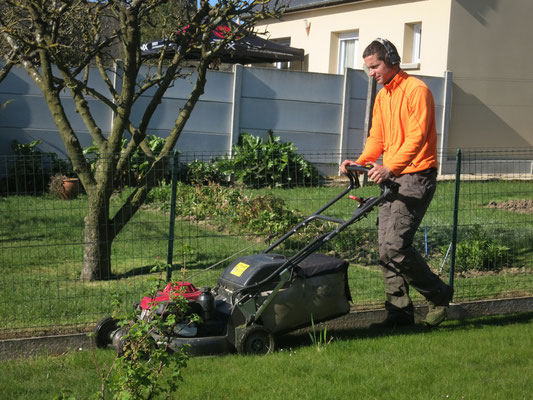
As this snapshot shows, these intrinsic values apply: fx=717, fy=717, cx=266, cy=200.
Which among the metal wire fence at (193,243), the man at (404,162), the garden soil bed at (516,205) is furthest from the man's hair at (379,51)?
the garden soil bed at (516,205)

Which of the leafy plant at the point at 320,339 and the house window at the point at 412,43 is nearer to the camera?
the leafy plant at the point at 320,339

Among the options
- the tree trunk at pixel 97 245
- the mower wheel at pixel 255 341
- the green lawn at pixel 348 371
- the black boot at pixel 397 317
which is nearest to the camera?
the green lawn at pixel 348 371

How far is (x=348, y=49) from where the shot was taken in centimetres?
2016

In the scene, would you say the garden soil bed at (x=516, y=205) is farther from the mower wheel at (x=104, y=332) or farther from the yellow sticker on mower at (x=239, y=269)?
the mower wheel at (x=104, y=332)

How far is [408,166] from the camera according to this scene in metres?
5.62

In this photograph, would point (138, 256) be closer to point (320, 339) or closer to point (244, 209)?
point (244, 209)

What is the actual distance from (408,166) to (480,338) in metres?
1.51

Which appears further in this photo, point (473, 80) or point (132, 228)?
point (473, 80)

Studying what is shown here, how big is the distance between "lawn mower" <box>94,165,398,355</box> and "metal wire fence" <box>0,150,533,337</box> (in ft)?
1.64

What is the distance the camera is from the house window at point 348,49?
19922mm

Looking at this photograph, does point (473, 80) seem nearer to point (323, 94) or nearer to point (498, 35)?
→ point (498, 35)

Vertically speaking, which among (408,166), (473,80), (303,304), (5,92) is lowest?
(303,304)

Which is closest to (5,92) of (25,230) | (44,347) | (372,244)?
(25,230)

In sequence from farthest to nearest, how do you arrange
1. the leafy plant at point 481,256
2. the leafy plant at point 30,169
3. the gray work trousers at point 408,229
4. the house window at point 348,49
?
the house window at point 348,49 → the leafy plant at point 30,169 → the leafy plant at point 481,256 → the gray work trousers at point 408,229
